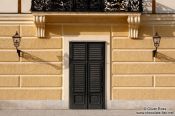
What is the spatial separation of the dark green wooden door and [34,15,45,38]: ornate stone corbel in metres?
1.08

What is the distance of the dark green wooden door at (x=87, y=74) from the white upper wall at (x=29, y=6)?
6.38ft

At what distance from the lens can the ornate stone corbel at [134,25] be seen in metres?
18.9

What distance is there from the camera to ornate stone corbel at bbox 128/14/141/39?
62.1ft

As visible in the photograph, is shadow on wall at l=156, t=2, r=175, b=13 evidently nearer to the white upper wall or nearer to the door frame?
the white upper wall

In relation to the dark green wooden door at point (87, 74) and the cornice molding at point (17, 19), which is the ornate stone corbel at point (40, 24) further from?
the dark green wooden door at point (87, 74)

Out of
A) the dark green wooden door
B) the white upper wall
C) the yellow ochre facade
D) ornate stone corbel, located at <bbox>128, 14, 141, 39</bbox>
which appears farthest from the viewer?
the dark green wooden door

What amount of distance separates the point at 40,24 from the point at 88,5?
172 centimetres

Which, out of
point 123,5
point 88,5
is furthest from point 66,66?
point 123,5

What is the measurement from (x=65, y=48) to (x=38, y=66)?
1.10m

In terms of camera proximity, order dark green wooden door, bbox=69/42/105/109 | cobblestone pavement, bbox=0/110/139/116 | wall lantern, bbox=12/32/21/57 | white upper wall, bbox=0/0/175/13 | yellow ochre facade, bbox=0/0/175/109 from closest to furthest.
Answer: cobblestone pavement, bbox=0/110/139/116 < wall lantern, bbox=12/32/21/57 < white upper wall, bbox=0/0/175/13 < yellow ochre facade, bbox=0/0/175/109 < dark green wooden door, bbox=69/42/105/109

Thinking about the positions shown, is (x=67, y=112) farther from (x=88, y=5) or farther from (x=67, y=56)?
(x=88, y=5)

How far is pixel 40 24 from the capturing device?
1912 cm

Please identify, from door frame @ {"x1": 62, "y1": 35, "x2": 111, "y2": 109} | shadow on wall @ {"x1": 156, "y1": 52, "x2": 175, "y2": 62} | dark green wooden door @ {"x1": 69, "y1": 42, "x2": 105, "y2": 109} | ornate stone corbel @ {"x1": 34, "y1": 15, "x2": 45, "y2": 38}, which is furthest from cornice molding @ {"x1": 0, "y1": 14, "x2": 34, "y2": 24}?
shadow on wall @ {"x1": 156, "y1": 52, "x2": 175, "y2": 62}

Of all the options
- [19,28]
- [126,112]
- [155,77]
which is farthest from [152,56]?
[19,28]
